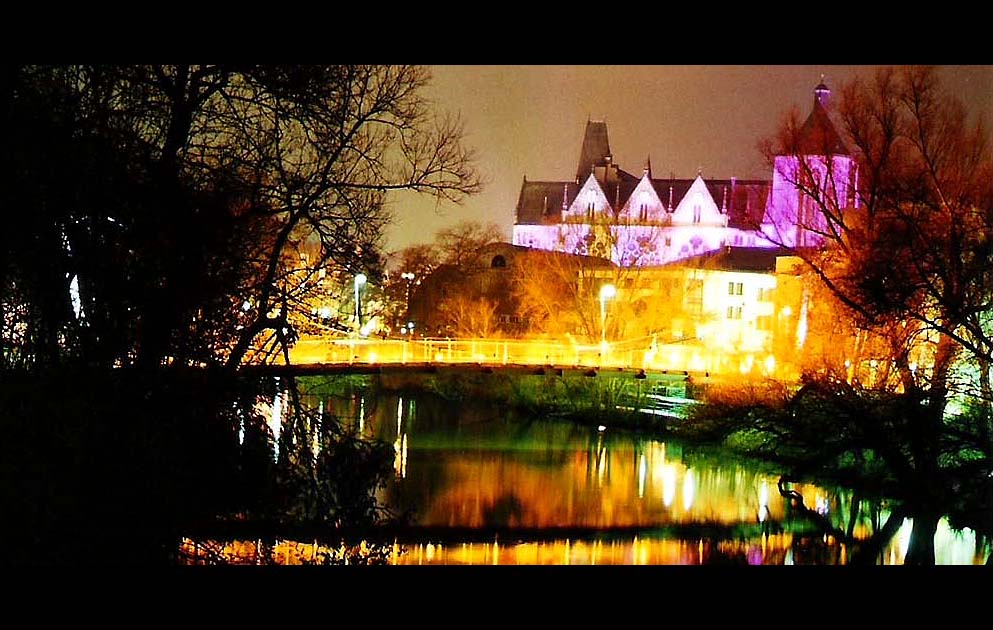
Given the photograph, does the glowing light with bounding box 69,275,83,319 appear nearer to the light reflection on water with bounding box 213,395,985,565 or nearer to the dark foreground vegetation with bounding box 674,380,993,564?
the light reflection on water with bounding box 213,395,985,565

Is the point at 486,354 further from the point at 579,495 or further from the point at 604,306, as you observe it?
the point at 604,306

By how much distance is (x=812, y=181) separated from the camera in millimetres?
10141

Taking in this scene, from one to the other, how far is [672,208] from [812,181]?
1522 centimetres

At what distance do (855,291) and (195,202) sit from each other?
240 inches

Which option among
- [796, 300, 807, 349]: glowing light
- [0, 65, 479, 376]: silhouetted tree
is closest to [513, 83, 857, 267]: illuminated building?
[796, 300, 807, 349]: glowing light

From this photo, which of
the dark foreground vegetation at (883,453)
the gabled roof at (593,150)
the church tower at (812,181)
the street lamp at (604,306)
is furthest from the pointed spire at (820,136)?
the gabled roof at (593,150)

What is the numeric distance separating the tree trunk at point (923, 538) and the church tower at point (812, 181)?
9.66ft

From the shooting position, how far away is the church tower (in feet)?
32.7

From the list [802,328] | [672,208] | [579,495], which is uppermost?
[672,208]

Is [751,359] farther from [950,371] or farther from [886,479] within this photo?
[950,371]

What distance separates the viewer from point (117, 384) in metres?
3.51

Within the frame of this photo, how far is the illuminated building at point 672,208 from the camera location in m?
10.3

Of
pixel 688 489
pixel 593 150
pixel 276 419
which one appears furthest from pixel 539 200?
pixel 276 419

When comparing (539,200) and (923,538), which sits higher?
(539,200)
